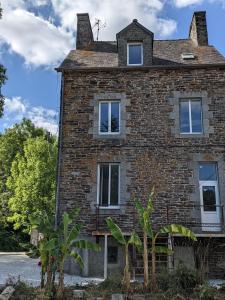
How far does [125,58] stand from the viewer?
15242 millimetres

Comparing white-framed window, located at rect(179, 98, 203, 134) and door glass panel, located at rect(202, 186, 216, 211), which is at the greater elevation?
white-framed window, located at rect(179, 98, 203, 134)

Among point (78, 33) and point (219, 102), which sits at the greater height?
point (78, 33)

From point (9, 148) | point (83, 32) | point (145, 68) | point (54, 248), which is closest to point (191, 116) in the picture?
point (145, 68)

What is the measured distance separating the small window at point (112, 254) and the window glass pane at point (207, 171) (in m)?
4.49

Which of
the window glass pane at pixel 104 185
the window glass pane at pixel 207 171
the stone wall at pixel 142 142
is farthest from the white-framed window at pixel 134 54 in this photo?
the window glass pane at pixel 207 171

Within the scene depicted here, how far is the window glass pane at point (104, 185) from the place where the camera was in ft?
44.9

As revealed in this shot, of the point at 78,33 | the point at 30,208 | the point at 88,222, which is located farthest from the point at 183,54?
the point at 30,208

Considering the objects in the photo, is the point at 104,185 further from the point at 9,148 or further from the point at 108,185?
the point at 9,148

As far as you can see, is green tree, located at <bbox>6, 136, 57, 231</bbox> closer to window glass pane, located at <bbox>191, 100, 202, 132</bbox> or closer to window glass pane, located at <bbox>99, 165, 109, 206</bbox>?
window glass pane, located at <bbox>99, 165, 109, 206</bbox>

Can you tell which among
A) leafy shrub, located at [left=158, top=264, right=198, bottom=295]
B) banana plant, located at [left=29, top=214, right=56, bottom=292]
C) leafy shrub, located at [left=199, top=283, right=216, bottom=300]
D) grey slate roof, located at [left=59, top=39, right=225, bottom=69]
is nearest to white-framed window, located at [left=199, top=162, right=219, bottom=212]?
leafy shrub, located at [left=158, top=264, right=198, bottom=295]

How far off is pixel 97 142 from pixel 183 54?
6006mm

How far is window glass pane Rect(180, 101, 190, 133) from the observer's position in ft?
46.7

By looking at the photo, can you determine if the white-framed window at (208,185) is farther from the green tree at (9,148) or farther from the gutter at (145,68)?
the green tree at (9,148)

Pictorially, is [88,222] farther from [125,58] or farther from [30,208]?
[30,208]
